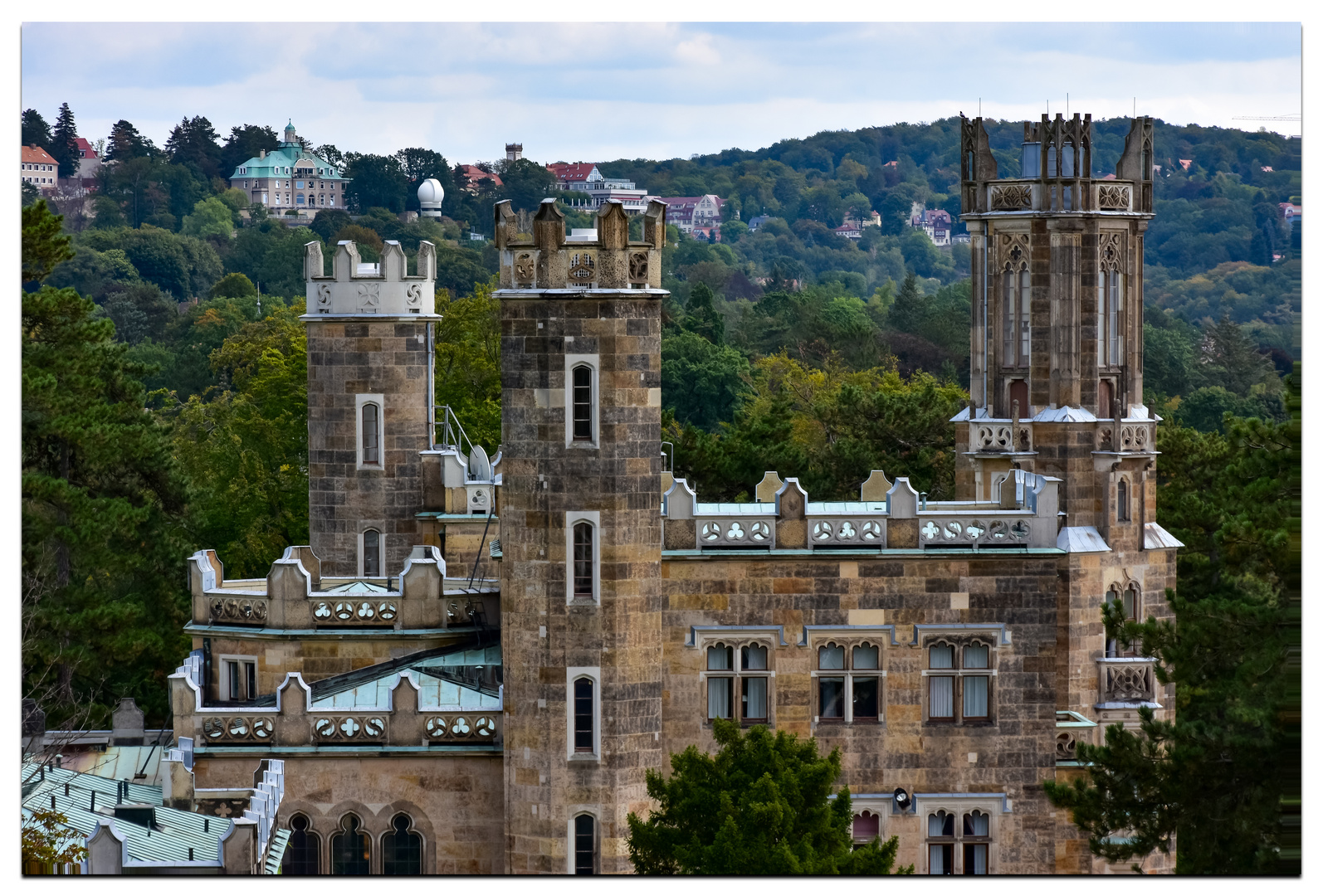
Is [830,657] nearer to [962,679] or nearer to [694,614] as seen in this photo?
[962,679]

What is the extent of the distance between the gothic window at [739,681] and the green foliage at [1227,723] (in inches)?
253

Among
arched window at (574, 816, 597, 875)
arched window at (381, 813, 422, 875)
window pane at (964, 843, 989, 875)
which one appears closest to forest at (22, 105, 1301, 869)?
window pane at (964, 843, 989, 875)

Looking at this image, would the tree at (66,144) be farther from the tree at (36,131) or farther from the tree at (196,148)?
the tree at (196,148)

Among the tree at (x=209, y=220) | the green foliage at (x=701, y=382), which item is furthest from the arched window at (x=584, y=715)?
the tree at (x=209, y=220)

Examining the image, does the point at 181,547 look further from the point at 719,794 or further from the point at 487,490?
the point at 719,794

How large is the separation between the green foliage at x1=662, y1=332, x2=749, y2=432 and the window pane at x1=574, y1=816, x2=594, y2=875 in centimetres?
7359

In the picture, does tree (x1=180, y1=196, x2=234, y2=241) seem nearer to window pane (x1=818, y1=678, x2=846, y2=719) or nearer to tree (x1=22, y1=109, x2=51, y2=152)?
tree (x1=22, y1=109, x2=51, y2=152)

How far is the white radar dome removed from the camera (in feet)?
434

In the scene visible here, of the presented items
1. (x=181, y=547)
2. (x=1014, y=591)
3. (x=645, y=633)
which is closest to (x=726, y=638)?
(x=645, y=633)

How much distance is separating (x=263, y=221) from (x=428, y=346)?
120836 mm

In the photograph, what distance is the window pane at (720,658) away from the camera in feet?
136

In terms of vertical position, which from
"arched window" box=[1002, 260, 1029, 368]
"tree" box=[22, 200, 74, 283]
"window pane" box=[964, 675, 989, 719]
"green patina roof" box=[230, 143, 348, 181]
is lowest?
"window pane" box=[964, 675, 989, 719]

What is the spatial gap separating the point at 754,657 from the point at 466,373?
45935 mm

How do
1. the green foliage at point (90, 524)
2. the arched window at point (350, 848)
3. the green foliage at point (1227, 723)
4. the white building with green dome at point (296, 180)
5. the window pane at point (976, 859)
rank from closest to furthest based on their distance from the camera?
1. the green foliage at point (1227, 723)
2. the arched window at point (350, 848)
3. the window pane at point (976, 859)
4. the green foliage at point (90, 524)
5. the white building with green dome at point (296, 180)
